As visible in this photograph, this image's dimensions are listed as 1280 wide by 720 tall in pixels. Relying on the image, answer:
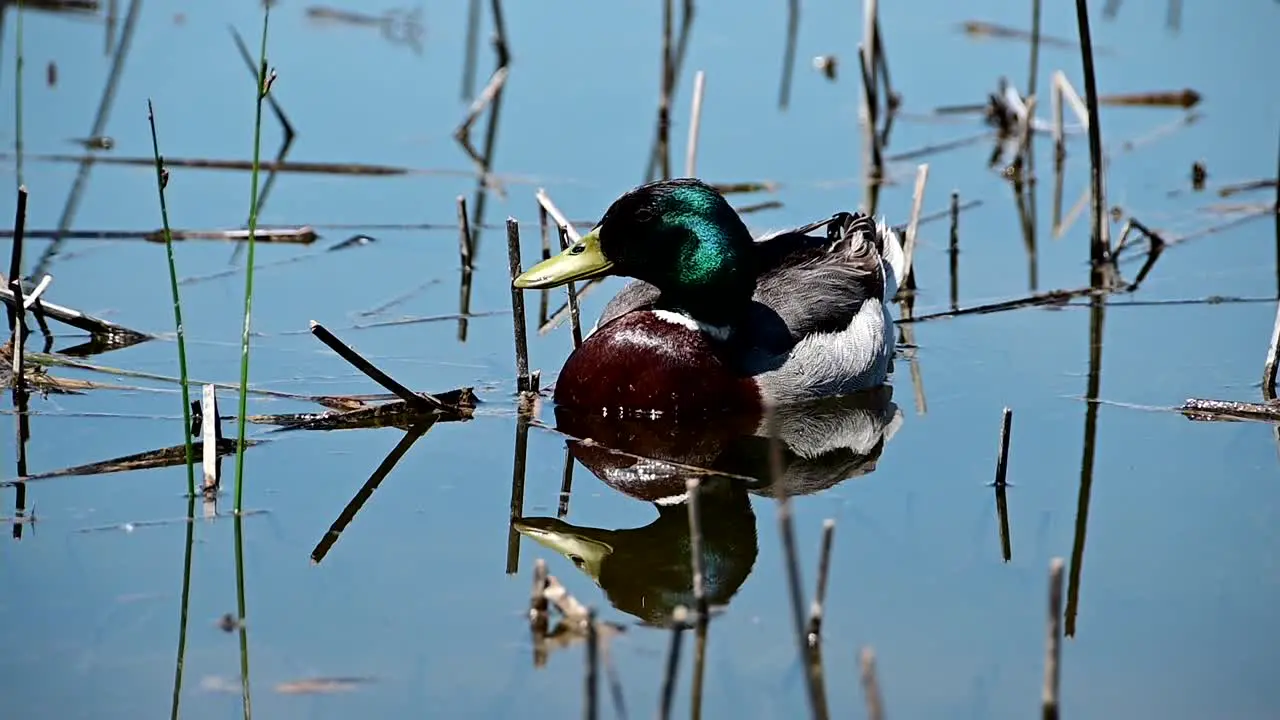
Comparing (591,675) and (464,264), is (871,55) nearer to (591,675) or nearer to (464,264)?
(464,264)

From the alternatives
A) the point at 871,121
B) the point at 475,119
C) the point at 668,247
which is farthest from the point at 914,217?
the point at 475,119

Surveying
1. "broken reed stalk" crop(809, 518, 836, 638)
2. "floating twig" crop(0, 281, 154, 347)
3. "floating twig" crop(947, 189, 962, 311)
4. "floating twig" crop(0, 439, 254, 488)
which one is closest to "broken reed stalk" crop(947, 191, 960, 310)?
"floating twig" crop(947, 189, 962, 311)

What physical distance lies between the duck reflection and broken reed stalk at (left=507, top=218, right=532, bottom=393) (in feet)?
0.77

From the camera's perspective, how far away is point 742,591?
642 centimetres

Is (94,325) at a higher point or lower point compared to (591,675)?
higher

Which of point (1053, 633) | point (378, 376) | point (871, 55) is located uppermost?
point (871, 55)

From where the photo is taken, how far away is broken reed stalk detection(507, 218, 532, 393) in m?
8.43

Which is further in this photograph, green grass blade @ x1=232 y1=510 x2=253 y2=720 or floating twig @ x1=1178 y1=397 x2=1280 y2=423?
floating twig @ x1=1178 y1=397 x2=1280 y2=423

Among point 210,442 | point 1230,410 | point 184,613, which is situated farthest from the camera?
point 1230,410

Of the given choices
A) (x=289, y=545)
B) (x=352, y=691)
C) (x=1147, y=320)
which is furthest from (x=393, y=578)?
(x=1147, y=320)

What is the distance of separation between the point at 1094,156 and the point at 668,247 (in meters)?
2.74

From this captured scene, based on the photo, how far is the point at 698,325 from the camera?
870 cm

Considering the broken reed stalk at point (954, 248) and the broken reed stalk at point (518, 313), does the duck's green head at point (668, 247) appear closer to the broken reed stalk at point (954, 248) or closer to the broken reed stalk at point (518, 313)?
the broken reed stalk at point (518, 313)

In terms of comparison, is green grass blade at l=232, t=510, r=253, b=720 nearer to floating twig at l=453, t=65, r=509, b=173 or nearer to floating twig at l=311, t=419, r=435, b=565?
floating twig at l=311, t=419, r=435, b=565
